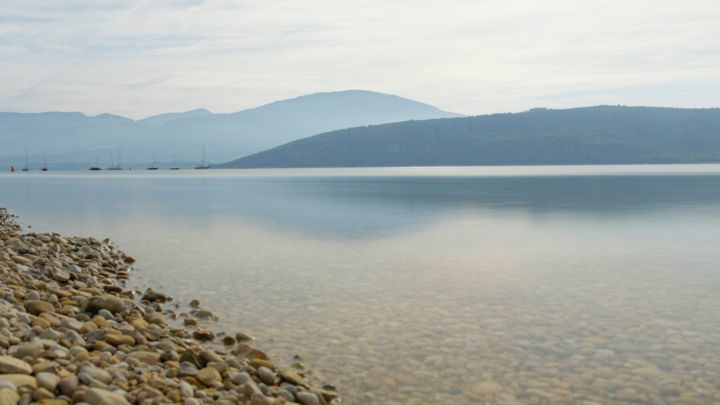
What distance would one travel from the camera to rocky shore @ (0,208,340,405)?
7.79 meters

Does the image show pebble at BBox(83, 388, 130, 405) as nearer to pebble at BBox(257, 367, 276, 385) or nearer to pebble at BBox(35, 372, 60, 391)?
pebble at BBox(35, 372, 60, 391)

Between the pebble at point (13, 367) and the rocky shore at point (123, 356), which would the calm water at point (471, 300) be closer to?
the rocky shore at point (123, 356)

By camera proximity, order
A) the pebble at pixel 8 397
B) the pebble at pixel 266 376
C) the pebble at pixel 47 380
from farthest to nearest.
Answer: the pebble at pixel 266 376 → the pebble at pixel 47 380 → the pebble at pixel 8 397

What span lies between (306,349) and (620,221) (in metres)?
26.4

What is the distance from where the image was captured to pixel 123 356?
9547mm

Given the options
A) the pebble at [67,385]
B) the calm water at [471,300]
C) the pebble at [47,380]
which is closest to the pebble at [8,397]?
the pebble at [47,380]

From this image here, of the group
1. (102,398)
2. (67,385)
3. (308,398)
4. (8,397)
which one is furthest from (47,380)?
(308,398)

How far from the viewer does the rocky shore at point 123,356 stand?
779 centimetres

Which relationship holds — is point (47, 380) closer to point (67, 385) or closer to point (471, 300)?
point (67, 385)

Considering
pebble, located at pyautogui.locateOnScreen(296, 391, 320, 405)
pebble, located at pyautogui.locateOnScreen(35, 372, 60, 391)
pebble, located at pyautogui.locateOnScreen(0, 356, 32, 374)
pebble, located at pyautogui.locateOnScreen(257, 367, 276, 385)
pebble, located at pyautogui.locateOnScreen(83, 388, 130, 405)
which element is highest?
pebble, located at pyautogui.locateOnScreen(0, 356, 32, 374)

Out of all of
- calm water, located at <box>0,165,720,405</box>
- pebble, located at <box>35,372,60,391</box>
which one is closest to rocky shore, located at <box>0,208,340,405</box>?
pebble, located at <box>35,372,60,391</box>

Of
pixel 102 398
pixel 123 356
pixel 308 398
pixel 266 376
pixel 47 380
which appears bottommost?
pixel 308 398

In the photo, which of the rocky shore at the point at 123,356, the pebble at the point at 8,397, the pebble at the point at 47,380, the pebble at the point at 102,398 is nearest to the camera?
the pebble at the point at 8,397

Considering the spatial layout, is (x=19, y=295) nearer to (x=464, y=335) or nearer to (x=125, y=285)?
(x=125, y=285)
